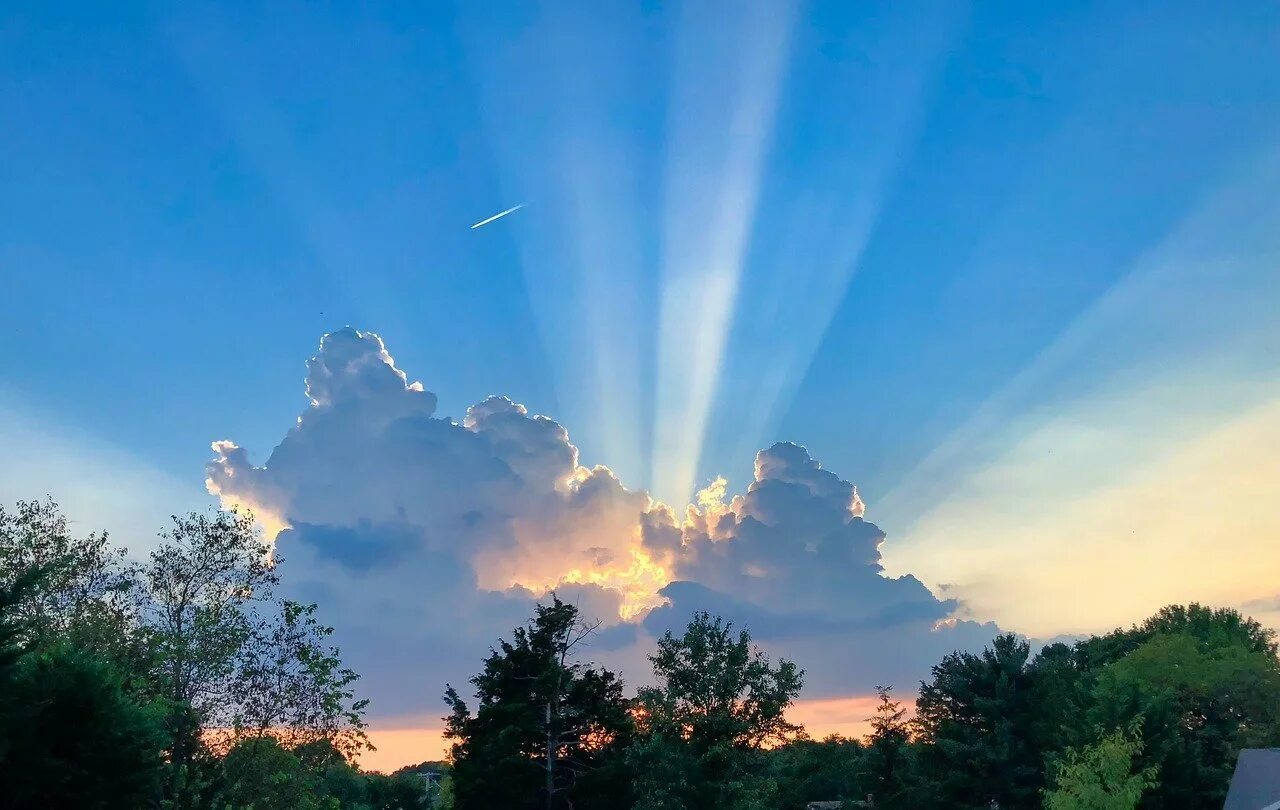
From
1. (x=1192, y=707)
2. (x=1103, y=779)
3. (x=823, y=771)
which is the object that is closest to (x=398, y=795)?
(x=823, y=771)

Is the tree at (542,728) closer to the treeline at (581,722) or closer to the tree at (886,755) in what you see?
the treeline at (581,722)

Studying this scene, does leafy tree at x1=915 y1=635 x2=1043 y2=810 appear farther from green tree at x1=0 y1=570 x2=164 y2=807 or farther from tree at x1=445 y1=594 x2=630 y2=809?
green tree at x1=0 y1=570 x2=164 y2=807

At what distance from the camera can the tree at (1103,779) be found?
147 feet

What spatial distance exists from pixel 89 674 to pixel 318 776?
11493 mm

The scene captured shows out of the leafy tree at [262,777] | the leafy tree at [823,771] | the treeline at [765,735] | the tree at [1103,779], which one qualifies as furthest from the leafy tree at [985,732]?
the leafy tree at [262,777]

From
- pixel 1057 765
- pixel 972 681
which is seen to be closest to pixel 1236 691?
pixel 972 681

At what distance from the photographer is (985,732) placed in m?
62.4

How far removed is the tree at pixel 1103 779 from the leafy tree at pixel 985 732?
11.8 meters

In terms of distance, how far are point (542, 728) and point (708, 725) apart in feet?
32.4

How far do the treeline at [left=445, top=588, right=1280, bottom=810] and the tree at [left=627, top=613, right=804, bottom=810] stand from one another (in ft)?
0.27

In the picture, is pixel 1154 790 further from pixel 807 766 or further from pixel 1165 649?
pixel 807 766

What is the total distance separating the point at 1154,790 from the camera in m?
52.5

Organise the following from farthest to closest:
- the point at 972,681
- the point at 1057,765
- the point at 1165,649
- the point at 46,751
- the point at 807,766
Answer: the point at 807,766, the point at 1165,649, the point at 972,681, the point at 1057,765, the point at 46,751

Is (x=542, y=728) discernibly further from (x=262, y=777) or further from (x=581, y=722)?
(x=262, y=777)
